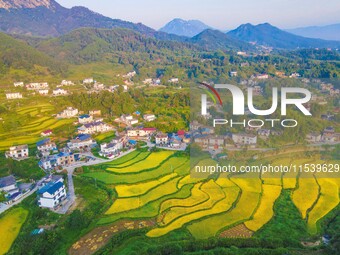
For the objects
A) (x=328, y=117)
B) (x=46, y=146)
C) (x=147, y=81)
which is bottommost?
(x=46, y=146)

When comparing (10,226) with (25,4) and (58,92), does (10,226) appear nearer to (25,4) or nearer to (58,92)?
(58,92)

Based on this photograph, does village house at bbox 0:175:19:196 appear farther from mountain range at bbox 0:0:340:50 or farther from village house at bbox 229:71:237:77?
mountain range at bbox 0:0:340:50

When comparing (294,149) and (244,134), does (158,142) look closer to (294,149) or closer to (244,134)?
(244,134)

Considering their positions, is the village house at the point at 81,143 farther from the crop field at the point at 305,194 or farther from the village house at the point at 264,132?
the crop field at the point at 305,194

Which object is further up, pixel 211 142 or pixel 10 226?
pixel 211 142

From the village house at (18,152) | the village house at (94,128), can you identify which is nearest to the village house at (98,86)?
the village house at (94,128)

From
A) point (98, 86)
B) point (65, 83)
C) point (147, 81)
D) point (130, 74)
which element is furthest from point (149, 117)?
point (130, 74)
